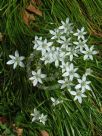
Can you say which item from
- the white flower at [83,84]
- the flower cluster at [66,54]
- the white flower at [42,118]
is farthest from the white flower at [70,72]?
the white flower at [42,118]

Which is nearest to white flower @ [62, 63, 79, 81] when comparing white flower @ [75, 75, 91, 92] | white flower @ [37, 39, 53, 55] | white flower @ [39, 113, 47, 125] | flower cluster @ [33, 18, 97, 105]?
flower cluster @ [33, 18, 97, 105]


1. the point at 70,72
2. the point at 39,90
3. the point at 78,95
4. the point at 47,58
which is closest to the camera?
the point at 47,58

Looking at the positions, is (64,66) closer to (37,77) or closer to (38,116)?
(37,77)

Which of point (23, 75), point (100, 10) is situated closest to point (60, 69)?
point (23, 75)

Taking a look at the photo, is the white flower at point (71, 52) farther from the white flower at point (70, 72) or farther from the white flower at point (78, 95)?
the white flower at point (78, 95)

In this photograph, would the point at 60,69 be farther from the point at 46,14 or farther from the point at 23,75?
the point at 46,14

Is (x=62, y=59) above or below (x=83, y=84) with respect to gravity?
above

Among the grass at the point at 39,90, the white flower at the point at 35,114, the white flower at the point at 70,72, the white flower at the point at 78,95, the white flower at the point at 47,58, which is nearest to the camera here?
the white flower at the point at 47,58

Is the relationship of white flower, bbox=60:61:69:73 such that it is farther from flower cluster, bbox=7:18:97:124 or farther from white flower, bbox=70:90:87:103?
white flower, bbox=70:90:87:103

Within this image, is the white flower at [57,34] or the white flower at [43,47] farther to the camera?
the white flower at [57,34]

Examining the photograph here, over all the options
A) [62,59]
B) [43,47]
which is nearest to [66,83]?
[62,59]
